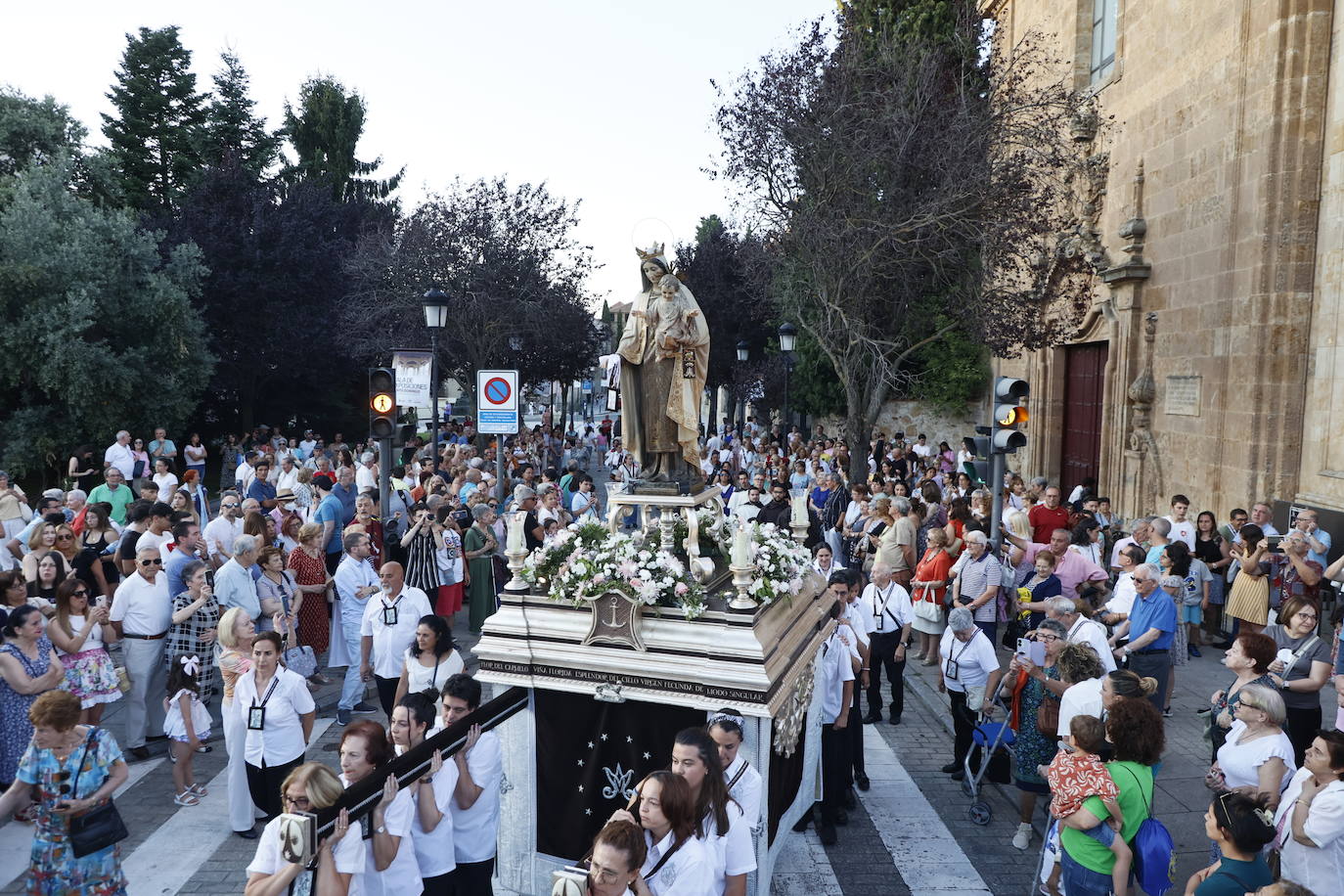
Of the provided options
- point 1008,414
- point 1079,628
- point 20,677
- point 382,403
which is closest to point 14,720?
point 20,677

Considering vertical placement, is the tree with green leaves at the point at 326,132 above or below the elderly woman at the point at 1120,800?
above

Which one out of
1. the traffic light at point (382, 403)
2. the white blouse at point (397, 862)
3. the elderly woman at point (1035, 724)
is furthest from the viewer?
the traffic light at point (382, 403)

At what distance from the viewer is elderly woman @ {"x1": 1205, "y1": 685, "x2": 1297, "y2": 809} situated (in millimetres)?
5062

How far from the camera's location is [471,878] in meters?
4.99

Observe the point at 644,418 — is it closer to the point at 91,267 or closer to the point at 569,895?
the point at 569,895

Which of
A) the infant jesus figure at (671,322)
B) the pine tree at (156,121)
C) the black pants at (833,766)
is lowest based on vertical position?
the black pants at (833,766)

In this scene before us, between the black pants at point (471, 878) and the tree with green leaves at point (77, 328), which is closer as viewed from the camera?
the black pants at point (471, 878)

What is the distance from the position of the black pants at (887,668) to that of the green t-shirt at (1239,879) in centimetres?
445

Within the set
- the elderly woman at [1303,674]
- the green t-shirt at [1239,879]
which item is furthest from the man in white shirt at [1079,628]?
the green t-shirt at [1239,879]

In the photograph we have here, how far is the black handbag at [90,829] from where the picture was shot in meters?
4.76

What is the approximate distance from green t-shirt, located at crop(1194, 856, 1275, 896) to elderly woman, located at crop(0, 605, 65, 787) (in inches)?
275

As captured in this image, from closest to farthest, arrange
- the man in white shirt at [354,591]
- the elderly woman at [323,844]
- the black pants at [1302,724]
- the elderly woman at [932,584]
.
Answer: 1. the elderly woman at [323,844]
2. the black pants at [1302,724]
3. the man in white shirt at [354,591]
4. the elderly woman at [932,584]

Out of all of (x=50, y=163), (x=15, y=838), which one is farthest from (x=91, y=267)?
(x=15, y=838)

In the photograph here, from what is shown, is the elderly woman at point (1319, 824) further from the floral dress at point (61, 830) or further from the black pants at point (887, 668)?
the floral dress at point (61, 830)
